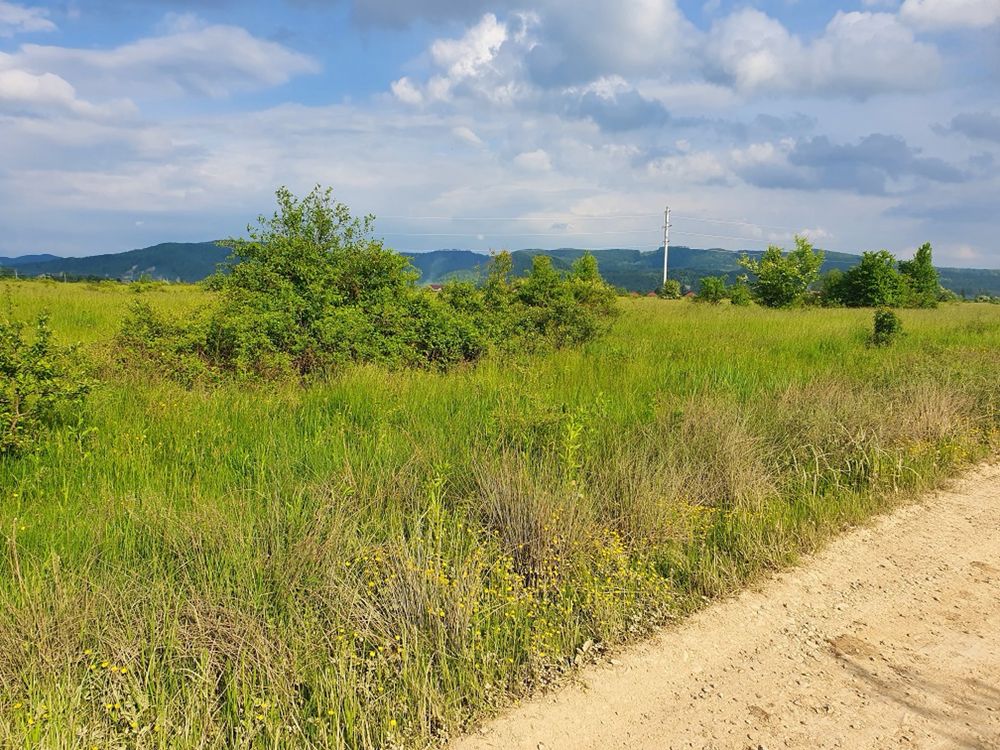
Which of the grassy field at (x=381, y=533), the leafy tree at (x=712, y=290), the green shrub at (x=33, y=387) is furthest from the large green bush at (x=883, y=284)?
the green shrub at (x=33, y=387)

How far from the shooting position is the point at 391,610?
306cm

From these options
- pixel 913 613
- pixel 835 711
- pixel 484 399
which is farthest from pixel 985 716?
pixel 484 399

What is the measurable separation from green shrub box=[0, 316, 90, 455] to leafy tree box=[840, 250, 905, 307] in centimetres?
4231

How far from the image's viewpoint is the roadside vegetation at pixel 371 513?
2.66m

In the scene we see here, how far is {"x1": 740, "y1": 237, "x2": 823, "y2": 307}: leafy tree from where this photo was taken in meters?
41.7

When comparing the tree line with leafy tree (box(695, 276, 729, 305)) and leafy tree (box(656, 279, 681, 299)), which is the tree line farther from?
leafy tree (box(656, 279, 681, 299))

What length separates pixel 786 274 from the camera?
42375 mm

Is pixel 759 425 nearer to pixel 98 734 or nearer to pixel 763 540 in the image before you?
pixel 763 540

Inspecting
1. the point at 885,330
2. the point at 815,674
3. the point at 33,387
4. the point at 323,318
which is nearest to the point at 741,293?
the point at 885,330

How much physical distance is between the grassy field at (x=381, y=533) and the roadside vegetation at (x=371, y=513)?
19 mm

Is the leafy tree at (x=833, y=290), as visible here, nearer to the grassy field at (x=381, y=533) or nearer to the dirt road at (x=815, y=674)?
the grassy field at (x=381, y=533)

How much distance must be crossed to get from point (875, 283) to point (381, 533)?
1711 inches

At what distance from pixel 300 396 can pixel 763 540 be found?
16.3 feet

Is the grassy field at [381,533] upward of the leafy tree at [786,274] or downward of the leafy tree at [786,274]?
downward
